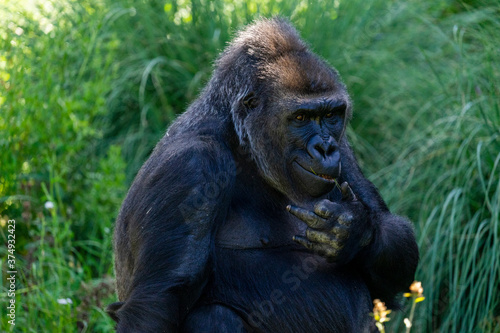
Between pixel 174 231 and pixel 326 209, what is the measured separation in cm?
82

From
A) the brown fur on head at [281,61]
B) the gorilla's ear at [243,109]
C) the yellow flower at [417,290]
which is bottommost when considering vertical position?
the yellow flower at [417,290]

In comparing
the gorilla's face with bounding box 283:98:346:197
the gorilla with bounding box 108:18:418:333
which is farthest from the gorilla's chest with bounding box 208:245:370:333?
the gorilla's face with bounding box 283:98:346:197

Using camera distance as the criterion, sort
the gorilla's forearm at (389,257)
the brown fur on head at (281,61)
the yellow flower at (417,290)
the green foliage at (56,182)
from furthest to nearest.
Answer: the green foliage at (56,182) < the gorilla's forearm at (389,257) < the brown fur on head at (281,61) < the yellow flower at (417,290)

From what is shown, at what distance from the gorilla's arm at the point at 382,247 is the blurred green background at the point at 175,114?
3.69 ft

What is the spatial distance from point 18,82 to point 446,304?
4.04m

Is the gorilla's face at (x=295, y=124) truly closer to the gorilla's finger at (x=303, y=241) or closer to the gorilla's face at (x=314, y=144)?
the gorilla's face at (x=314, y=144)

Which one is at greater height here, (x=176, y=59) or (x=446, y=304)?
(x=176, y=59)

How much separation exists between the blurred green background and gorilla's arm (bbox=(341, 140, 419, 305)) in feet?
3.69

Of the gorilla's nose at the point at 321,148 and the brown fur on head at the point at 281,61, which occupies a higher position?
the brown fur on head at the point at 281,61

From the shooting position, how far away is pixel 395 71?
7812mm

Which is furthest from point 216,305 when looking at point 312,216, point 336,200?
point 336,200

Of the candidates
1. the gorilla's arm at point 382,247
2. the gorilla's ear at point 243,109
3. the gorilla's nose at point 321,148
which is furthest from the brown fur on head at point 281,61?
the gorilla's arm at point 382,247

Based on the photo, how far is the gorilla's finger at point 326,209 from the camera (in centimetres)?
383

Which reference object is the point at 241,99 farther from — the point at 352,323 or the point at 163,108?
the point at 163,108
